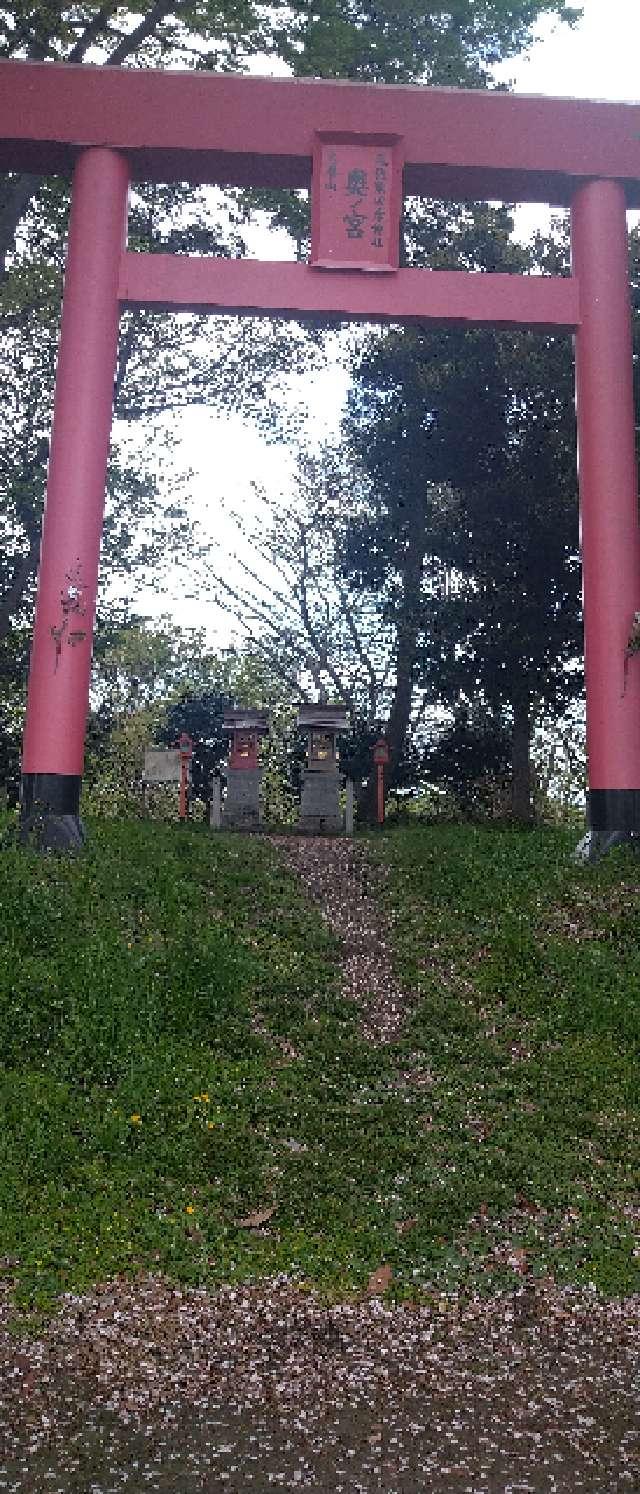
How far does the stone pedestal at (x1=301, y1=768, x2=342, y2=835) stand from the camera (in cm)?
1484

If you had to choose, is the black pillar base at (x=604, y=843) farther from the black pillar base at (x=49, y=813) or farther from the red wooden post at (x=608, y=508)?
→ the black pillar base at (x=49, y=813)

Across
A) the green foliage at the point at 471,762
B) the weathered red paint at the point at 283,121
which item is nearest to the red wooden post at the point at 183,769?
the green foliage at the point at 471,762

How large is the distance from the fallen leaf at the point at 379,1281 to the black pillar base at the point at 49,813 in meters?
5.92

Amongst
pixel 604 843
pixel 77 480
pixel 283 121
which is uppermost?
pixel 283 121

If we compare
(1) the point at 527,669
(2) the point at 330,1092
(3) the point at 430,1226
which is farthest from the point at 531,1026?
(1) the point at 527,669

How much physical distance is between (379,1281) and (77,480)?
7605mm

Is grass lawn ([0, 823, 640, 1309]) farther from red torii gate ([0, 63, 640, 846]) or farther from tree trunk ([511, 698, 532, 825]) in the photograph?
tree trunk ([511, 698, 532, 825])

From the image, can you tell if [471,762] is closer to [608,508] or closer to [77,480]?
[608,508]

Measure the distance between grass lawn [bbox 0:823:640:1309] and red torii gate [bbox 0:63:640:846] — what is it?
5.50 ft

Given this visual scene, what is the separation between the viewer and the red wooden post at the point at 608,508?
11.1m

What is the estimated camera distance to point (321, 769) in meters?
15.1

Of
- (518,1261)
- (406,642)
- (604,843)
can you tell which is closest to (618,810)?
(604,843)

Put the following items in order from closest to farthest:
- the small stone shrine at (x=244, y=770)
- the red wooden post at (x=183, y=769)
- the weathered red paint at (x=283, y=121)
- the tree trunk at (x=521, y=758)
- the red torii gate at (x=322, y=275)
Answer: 1. the red torii gate at (x=322, y=275)
2. the weathered red paint at (x=283, y=121)
3. the small stone shrine at (x=244, y=770)
4. the red wooden post at (x=183, y=769)
5. the tree trunk at (x=521, y=758)

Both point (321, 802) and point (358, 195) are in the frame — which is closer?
point (358, 195)
